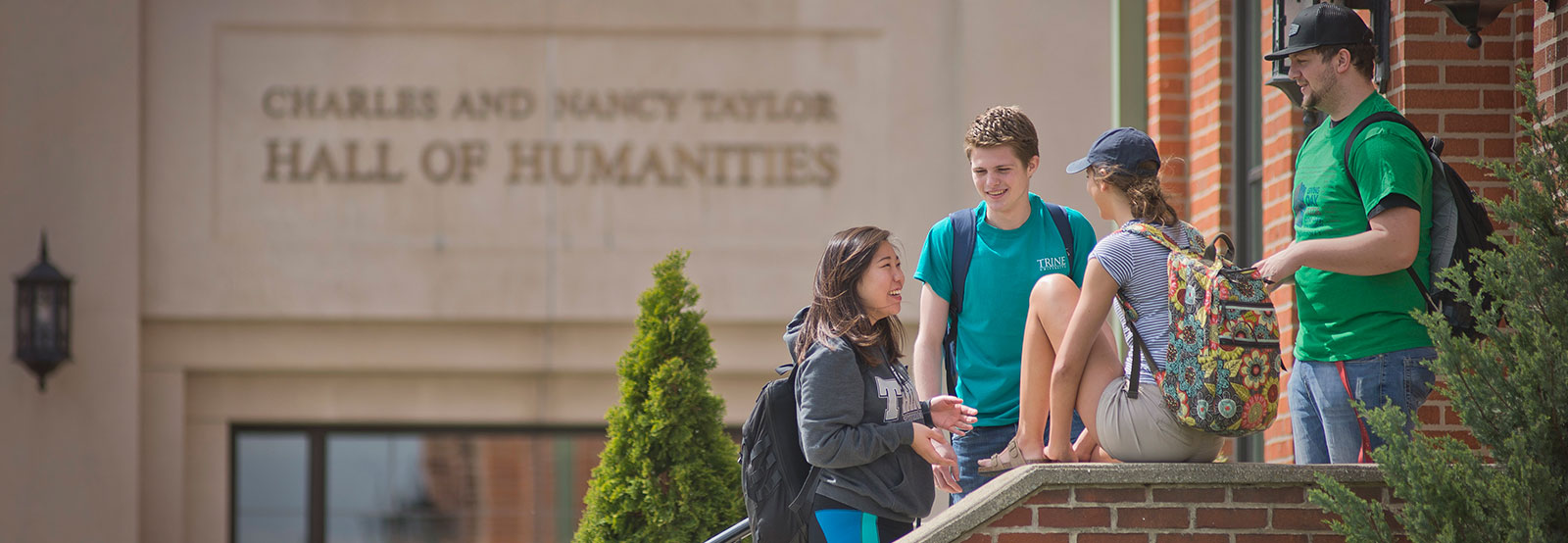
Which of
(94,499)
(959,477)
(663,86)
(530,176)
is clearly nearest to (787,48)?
(663,86)

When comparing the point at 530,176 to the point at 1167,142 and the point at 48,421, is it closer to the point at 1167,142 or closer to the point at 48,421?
the point at 48,421

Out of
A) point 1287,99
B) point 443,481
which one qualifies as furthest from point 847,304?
point 443,481

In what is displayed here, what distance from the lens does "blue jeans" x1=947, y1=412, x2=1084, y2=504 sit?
4582 millimetres

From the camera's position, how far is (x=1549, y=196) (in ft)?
12.1

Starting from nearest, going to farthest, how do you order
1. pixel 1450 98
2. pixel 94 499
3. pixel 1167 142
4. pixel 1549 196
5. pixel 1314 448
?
pixel 1549 196 < pixel 1314 448 < pixel 1450 98 < pixel 1167 142 < pixel 94 499

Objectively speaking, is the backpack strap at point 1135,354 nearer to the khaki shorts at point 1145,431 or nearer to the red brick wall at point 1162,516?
the khaki shorts at point 1145,431

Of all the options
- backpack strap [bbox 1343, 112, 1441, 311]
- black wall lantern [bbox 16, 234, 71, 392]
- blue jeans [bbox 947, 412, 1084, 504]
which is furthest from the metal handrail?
black wall lantern [bbox 16, 234, 71, 392]

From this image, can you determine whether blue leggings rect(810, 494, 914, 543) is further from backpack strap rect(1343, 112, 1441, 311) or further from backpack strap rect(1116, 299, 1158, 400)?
backpack strap rect(1343, 112, 1441, 311)

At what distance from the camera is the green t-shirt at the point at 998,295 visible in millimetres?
4574

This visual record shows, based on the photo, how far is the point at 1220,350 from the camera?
3.85 meters

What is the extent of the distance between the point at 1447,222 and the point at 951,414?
135cm

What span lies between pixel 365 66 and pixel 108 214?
6.07ft

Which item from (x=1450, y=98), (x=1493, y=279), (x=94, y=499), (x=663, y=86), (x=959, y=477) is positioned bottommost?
(x=94, y=499)

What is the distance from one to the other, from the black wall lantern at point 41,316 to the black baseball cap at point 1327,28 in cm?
817
